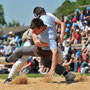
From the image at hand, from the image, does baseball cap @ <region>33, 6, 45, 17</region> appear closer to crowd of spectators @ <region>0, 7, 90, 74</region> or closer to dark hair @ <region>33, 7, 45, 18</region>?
dark hair @ <region>33, 7, 45, 18</region>

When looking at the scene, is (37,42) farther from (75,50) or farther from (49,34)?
(75,50)

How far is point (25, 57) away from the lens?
654 cm

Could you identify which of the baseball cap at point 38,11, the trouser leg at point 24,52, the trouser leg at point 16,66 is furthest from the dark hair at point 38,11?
the trouser leg at point 16,66

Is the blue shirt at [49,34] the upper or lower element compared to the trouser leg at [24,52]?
upper

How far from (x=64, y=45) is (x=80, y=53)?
54.1 inches

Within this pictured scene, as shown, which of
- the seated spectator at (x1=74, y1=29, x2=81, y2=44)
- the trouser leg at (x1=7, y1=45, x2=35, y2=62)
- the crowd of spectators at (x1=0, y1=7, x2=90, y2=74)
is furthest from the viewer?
the seated spectator at (x1=74, y1=29, x2=81, y2=44)

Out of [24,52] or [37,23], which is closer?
[37,23]

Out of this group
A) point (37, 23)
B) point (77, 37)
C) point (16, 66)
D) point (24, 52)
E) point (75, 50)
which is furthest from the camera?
point (77, 37)

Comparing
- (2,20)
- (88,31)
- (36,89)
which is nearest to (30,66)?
(88,31)

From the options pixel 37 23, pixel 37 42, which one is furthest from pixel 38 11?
pixel 37 42

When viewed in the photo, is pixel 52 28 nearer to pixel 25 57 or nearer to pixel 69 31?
pixel 25 57

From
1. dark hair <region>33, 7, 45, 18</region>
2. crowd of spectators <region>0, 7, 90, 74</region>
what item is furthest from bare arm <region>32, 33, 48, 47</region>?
crowd of spectators <region>0, 7, 90, 74</region>

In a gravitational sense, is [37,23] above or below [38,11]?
below

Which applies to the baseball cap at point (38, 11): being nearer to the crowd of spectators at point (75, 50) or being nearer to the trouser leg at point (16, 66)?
the trouser leg at point (16, 66)
